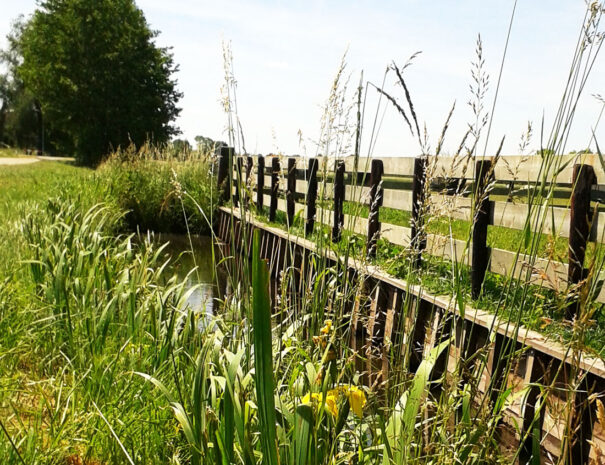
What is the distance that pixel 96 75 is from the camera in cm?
3484

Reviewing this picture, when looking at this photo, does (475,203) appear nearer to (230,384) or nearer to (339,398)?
(339,398)

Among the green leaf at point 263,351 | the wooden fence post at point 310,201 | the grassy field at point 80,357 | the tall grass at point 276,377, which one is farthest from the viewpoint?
the grassy field at point 80,357

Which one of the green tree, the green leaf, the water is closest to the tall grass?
the green leaf

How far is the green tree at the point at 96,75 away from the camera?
114 ft

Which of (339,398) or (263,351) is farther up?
(263,351)

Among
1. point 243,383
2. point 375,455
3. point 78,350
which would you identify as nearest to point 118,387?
point 78,350

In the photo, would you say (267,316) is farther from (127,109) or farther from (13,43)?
(13,43)

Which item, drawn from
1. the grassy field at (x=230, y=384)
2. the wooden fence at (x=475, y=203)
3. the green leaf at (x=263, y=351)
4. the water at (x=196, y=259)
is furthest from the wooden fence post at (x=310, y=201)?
the water at (x=196, y=259)

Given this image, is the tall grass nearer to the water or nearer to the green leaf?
the green leaf

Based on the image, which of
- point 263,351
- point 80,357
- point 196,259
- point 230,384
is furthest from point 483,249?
point 196,259

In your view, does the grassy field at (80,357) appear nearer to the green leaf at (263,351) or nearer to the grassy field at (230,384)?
the grassy field at (230,384)

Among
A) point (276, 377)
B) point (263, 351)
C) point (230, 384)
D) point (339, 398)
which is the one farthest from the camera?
point (276, 377)

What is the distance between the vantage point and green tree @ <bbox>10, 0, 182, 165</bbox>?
34844mm

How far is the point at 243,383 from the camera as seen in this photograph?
5.79ft
